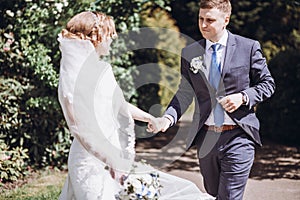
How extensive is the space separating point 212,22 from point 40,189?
10.5 ft

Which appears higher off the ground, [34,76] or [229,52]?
[229,52]

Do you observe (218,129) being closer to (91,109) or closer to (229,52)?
(229,52)

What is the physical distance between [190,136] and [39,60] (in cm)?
296

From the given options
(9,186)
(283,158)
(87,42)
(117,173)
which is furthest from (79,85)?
(283,158)

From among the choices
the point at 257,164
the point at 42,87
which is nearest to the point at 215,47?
the point at 42,87

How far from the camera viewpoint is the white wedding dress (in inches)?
145

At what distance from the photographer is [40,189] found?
6109mm

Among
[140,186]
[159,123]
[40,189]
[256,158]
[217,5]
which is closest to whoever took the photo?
[140,186]

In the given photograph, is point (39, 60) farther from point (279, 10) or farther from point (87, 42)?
point (279, 10)

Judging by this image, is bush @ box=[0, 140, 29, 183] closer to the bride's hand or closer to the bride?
the bride

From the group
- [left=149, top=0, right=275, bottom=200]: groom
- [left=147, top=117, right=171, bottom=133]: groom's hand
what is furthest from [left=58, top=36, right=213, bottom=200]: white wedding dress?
[left=149, top=0, right=275, bottom=200]: groom

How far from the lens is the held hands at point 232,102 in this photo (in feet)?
11.8

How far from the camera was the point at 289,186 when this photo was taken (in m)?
6.46

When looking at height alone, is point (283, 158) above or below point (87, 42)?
below
